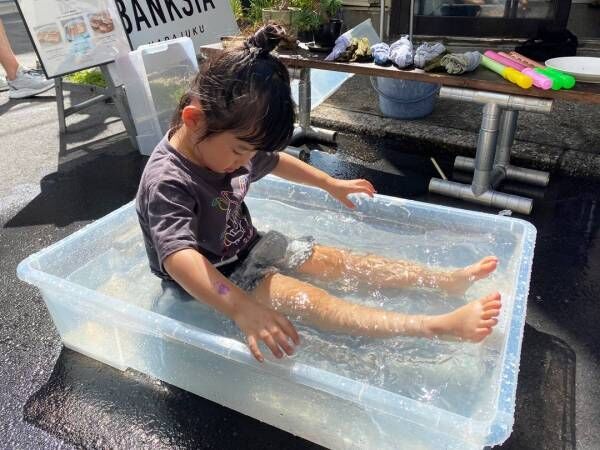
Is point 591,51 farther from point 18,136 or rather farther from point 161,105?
point 18,136

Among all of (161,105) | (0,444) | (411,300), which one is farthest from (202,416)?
(161,105)

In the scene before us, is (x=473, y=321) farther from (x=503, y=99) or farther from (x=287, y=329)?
(x=503, y=99)

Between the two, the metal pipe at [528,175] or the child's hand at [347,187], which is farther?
the metal pipe at [528,175]

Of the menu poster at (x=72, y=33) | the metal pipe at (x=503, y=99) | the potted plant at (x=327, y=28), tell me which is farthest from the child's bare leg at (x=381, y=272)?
the menu poster at (x=72, y=33)

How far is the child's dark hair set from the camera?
1.23 m

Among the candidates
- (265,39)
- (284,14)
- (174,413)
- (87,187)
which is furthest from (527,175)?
(87,187)

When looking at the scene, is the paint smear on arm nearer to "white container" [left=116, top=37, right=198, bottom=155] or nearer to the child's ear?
the child's ear

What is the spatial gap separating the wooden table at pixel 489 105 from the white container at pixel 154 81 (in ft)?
2.20

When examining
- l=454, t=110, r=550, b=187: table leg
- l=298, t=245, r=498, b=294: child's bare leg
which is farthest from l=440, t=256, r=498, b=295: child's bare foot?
l=454, t=110, r=550, b=187: table leg

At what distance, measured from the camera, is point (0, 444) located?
1428 mm

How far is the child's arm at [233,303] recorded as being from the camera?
1.23m

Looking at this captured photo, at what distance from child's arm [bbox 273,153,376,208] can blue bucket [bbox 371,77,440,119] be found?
175 centimetres

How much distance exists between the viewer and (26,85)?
4.65 meters

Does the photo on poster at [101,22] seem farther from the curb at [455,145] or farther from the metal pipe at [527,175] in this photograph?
the metal pipe at [527,175]
